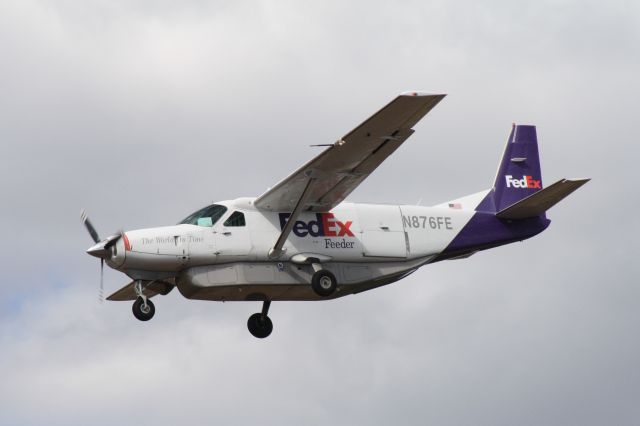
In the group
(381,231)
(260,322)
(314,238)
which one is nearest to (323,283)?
(314,238)

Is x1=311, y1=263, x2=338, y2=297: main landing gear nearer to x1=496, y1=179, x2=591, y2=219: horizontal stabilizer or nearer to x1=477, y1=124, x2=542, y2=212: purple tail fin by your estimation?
x1=496, y1=179, x2=591, y2=219: horizontal stabilizer

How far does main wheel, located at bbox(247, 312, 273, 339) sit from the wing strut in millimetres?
2660

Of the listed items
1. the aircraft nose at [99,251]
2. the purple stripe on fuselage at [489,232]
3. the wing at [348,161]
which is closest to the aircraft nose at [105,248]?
the aircraft nose at [99,251]

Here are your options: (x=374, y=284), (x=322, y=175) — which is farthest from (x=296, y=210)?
(x=374, y=284)

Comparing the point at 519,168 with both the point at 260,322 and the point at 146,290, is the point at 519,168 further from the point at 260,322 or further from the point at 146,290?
the point at 146,290

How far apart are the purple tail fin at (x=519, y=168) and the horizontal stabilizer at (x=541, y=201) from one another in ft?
3.44

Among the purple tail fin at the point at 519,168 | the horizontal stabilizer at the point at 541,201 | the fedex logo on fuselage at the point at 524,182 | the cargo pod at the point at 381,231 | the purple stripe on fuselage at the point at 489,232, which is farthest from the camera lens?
the fedex logo on fuselage at the point at 524,182

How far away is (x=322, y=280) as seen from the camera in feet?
114

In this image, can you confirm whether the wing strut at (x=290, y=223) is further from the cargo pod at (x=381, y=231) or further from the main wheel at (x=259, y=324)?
the main wheel at (x=259, y=324)

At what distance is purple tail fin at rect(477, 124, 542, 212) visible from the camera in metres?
38.7

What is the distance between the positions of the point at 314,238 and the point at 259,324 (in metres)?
2.98

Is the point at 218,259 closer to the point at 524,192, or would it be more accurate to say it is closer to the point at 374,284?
the point at 374,284

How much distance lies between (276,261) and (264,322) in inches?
101

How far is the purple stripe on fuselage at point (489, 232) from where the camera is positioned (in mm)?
37219
